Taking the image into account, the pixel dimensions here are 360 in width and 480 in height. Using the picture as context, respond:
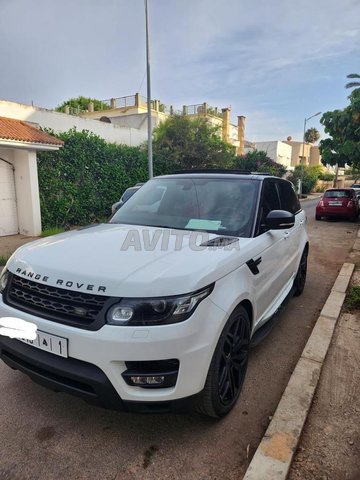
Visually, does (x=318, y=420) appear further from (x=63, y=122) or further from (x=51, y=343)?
(x=63, y=122)

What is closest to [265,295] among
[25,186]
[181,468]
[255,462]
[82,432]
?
[255,462]

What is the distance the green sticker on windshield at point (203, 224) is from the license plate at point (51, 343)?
1466 mm

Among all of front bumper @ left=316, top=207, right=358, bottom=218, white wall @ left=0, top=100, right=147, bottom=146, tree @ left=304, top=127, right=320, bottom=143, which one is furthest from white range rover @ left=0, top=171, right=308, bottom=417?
tree @ left=304, top=127, right=320, bottom=143

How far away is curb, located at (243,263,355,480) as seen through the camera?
2053 millimetres

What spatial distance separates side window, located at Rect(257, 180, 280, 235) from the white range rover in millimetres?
183

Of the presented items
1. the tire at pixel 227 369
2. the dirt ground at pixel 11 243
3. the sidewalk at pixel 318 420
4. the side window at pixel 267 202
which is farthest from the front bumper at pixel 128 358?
the dirt ground at pixel 11 243

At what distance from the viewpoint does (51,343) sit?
208 centimetres

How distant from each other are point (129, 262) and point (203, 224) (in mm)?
1073

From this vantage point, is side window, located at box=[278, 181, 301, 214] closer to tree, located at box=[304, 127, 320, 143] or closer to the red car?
the red car

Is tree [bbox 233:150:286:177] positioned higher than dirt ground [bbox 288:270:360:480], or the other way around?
tree [bbox 233:150:286:177]

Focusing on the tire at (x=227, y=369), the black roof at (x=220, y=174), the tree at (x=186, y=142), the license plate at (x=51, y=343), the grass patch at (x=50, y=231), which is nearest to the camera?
the license plate at (x=51, y=343)

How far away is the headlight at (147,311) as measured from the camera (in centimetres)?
194

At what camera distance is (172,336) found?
1.93 m

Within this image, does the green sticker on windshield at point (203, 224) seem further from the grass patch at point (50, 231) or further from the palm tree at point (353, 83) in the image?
the palm tree at point (353, 83)
